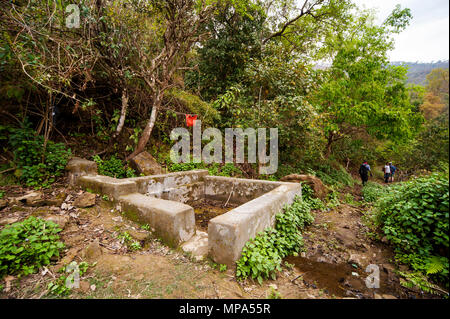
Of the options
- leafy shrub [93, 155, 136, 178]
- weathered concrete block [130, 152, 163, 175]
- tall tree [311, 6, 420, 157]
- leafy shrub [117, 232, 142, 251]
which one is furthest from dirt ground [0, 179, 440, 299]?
tall tree [311, 6, 420, 157]

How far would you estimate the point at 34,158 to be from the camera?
3826mm

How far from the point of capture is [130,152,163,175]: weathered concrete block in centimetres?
516

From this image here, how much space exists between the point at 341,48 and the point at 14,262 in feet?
40.3

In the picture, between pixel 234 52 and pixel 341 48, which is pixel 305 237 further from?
pixel 341 48

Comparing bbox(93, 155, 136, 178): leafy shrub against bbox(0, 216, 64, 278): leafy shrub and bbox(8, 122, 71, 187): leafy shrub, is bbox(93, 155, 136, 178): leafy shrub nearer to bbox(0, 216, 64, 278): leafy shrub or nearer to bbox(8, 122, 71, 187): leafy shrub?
bbox(8, 122, 71, 187): leafy shrub

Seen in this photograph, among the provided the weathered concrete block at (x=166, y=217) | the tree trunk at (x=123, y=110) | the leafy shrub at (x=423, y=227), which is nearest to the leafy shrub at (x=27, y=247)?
the weathered concrete block at (x=166, y=217)

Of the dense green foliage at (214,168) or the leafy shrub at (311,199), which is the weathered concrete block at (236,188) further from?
the leafy shrub at (311,199)

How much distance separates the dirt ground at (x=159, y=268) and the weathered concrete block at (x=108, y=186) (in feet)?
0.58

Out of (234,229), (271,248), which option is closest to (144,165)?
(234,229)

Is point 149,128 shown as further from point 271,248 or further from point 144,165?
point 271,248

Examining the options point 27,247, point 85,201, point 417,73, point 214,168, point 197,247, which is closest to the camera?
point 27,247

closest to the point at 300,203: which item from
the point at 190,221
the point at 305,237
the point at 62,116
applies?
the point at 305,237

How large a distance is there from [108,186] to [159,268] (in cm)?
193

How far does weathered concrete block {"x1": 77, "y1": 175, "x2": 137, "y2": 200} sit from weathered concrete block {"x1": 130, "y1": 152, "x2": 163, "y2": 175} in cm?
146
